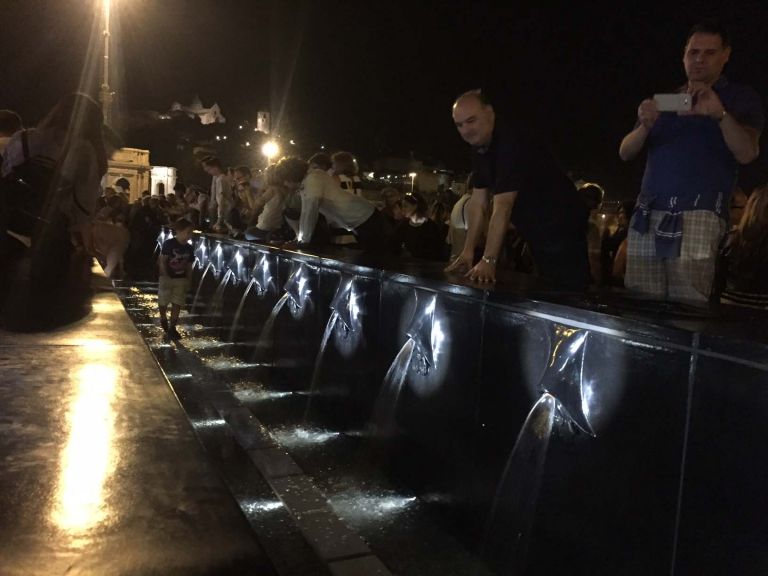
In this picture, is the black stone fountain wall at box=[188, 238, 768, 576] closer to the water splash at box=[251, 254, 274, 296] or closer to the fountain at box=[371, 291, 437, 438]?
the fountain at box=[371, 291, 437, 438]

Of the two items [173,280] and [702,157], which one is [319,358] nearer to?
[702,157]

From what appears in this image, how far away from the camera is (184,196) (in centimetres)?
1669

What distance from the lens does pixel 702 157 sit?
3.53m

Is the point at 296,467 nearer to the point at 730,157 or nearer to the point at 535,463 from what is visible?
the point at 535,463

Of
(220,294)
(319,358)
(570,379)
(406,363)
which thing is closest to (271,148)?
(220,294)

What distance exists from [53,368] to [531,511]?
82.6 inches

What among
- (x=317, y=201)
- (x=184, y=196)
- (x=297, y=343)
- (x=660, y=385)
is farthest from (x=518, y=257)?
(x=184, y=196)

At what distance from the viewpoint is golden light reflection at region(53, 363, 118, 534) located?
1.65m

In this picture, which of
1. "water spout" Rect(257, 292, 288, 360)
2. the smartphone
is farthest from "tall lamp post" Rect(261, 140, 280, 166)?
the smartphone

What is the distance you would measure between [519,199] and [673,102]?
1.19 meters

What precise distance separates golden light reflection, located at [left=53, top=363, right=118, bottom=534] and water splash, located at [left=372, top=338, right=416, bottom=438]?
67.6 inches

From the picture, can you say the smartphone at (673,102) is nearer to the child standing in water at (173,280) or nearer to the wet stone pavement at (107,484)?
the wet stone pavement at (107,484)

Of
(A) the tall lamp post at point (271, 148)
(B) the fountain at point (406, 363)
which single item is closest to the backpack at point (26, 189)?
(B) the fountain at point (406, 363)

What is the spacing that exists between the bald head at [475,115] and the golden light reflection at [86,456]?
2.52 meters
